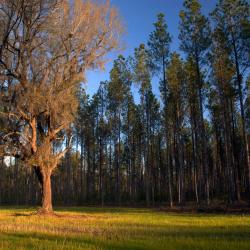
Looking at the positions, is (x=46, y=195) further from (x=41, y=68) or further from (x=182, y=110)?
(x=182, y=110)

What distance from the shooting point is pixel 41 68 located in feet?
81.8

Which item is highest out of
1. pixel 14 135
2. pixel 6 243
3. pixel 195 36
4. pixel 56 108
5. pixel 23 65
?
pixel 195 36

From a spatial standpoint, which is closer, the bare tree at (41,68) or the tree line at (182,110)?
the bare tree at (41,68)

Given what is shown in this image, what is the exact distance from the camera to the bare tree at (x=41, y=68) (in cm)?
2412

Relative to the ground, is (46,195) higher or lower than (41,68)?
lower

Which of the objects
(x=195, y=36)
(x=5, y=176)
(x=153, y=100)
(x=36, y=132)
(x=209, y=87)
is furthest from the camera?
(x=5, y=176)

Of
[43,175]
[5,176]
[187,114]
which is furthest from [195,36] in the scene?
[5,176]

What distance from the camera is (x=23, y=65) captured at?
2445 cm

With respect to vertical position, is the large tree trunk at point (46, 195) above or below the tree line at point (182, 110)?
below

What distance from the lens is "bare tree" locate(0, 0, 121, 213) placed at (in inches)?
950

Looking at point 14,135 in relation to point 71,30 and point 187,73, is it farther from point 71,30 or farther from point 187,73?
point 187,73

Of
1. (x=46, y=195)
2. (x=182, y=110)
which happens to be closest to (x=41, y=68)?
(x=46, y=195)

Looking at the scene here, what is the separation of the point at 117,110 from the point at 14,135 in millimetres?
30056

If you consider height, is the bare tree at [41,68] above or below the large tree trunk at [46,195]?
above
